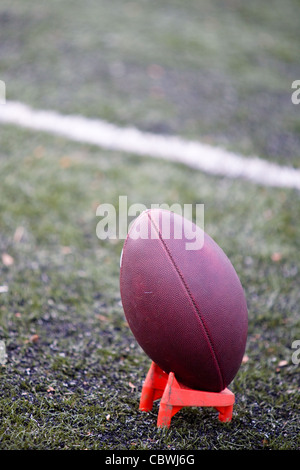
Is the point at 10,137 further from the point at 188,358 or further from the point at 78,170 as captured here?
the point at 188,358

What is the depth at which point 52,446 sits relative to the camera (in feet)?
6.24

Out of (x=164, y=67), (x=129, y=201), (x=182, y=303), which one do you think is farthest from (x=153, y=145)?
(x=182, y=303)

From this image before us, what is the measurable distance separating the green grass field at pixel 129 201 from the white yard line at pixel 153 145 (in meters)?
0.13

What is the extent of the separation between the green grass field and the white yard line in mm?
128

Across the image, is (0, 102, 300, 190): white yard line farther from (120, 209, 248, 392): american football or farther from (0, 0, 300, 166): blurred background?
(120, 209, 248, 392): american football

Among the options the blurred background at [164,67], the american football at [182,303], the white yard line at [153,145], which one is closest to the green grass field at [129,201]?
the blurred background at [164,67]

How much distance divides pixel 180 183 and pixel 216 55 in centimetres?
293

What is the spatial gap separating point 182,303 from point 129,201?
6.86ft

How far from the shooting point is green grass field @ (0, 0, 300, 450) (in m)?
2.12

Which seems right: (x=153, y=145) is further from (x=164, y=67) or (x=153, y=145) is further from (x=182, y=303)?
(x=182, y=303)

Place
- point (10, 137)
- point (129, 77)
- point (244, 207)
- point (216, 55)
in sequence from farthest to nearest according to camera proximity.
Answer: point (216, 55), point (129, 77), point (10, 137), point (244, 207)

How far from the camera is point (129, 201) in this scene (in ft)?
12.8

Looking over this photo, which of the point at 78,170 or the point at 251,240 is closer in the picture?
the point at 251,240
